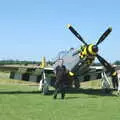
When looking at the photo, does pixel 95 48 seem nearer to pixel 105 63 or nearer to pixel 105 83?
pixel 105 63

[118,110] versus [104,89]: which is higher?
[104,89]

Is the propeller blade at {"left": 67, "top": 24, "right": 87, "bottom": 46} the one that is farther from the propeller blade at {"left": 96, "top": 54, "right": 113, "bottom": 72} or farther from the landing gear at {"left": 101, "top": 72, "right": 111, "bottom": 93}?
the landing gear at {"left": 101, "top": 72, "right": 111, "bottom": 93}

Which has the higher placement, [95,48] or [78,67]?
[95,48]

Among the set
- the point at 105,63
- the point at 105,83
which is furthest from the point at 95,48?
the point at 105,83

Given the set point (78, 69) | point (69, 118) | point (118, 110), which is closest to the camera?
point (69, 118)

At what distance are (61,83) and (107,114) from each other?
6558 mm

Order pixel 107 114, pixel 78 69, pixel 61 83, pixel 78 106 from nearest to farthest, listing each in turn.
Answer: pixel 107 114, pixel 78 106, pixel 61 83, pixel 78 69

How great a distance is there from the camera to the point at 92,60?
78.2 ft

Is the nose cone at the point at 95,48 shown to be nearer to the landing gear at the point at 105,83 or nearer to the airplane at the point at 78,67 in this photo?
the airplane at the point at 78,67

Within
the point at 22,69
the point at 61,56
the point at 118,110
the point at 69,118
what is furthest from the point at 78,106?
the point at 22,69

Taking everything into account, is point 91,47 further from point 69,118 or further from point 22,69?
point 69,118

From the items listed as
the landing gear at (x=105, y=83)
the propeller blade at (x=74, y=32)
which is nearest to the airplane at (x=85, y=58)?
the propeller blade at (x=74, y=32)

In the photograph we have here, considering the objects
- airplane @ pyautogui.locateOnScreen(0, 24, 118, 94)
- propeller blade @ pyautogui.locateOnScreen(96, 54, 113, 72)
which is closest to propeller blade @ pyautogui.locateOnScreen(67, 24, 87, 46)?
airplane @ pyautogui.locateOnScreen(0, 24, 118, 94)

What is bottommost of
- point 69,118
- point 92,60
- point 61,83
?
point 69,118
